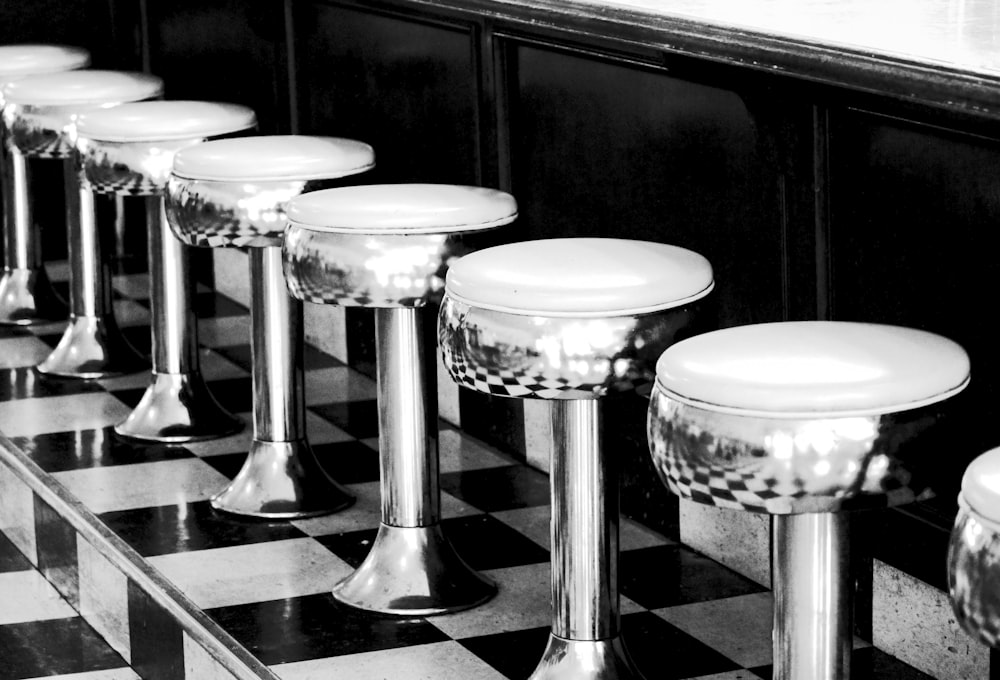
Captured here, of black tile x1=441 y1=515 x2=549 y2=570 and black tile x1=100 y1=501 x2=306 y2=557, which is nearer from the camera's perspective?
black tile x1=441 y1=515 x2=549 y2=570

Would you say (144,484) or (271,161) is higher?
(271,161)

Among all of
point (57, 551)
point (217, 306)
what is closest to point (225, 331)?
point (217, 306)

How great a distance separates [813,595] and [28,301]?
3.50 m

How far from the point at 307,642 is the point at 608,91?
1.14 metres

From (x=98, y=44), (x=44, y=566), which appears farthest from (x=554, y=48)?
(x=98, y=44)

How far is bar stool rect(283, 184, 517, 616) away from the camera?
2545 mm

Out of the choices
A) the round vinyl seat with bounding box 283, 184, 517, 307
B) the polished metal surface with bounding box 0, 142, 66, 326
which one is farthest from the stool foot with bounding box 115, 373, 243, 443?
the round vinyl seat with bounding box 283, 184, 517, 307

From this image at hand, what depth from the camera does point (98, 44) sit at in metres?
5.52

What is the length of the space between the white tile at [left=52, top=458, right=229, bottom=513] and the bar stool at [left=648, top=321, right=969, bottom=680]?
179 cm

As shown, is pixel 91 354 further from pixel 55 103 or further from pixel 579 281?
pixel 579 281

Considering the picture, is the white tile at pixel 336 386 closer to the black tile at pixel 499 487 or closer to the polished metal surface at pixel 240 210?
the black tile at pixel 499 487

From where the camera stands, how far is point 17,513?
142 inches

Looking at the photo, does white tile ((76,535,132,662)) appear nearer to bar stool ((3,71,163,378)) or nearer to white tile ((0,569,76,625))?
white tile ((0,569,76,625))

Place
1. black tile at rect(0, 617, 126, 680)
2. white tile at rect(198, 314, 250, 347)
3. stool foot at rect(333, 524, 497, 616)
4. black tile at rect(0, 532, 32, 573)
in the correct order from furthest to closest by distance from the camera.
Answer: white tile at rect(198, 314, 250, 347) < black tile at rect(0, 532, 32, 573) < black tile at rect(0, 617, 126, 680) < stool foot at rect(333, 524, 497, 616)
